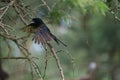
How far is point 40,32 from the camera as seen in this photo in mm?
2742

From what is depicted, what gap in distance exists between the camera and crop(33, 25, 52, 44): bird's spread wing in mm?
2646

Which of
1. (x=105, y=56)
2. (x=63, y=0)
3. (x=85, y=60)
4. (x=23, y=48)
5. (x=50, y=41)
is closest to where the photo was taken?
(x=63, y=0)

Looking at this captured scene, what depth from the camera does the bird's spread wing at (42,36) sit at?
2646mm

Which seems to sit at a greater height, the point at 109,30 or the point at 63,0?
the point at 63,0

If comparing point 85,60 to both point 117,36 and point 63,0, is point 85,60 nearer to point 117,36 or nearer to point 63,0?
point 117,36

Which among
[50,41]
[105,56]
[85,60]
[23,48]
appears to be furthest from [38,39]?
[85,60]

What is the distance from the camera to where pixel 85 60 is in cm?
1140

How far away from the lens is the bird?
8.72ft

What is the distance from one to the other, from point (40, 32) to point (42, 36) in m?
0.08

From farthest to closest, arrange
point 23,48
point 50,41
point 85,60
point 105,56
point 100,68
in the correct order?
point 85,60, point 105,56, point 100,68, point 23,48, point 50,41

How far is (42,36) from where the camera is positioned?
2.67 meters

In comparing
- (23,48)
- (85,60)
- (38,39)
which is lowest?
(85,60)

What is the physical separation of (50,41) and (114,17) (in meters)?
0.46

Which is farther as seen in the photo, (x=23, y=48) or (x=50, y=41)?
(x=23, y=48)
